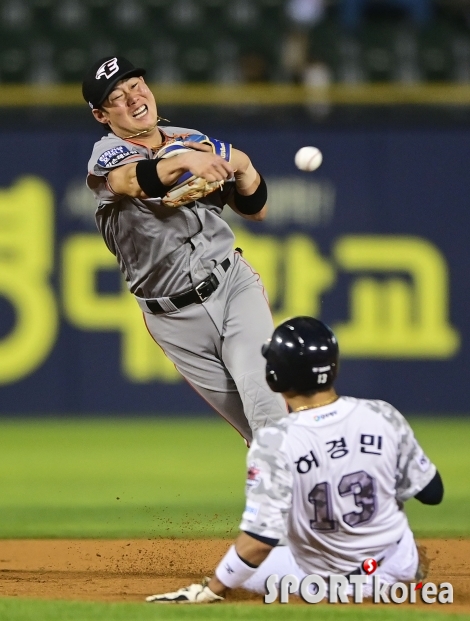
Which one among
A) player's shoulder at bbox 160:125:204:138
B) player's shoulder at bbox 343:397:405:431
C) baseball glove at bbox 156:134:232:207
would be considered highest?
player's shoulder at bbox 160:125:204:138

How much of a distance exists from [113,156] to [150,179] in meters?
0.28

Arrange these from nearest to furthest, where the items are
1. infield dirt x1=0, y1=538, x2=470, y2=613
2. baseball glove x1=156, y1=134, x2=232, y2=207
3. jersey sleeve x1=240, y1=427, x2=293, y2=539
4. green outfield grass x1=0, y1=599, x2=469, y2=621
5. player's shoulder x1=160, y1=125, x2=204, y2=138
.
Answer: jersey sleeve x1=240, y1=427, x2=293, y2=539 → green outfield grass x1=0, y1=599, x2=469, y2=621 → infield dirt x1=0, y1=538, x2=470, y2=613 → baseball glove x1=156, y1=134, x2=232, y2=207 → player's shoulder x1=160, y1=125, x2=204, y2=138

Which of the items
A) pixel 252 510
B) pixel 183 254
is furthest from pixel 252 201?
pixel 252 510

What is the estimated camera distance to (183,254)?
5.03m

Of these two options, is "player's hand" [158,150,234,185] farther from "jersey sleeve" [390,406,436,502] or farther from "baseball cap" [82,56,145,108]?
"jersey sleeve" [390,406,436,502]

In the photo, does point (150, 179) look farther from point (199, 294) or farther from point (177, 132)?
point (177, 132)

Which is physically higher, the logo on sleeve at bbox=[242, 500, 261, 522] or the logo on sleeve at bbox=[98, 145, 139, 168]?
the logo on sleeve at bbox=[98, 145, 139, 168]

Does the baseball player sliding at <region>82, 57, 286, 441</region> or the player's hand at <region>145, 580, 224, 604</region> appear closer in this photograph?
the player's hand at <region>145, 580, 224, 604</region>

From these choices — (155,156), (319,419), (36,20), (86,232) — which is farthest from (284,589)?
(36,20)

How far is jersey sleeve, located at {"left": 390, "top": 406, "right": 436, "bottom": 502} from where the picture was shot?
152 inches

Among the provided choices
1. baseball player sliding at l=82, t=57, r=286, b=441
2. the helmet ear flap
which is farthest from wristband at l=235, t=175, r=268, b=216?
the helmet ear flap

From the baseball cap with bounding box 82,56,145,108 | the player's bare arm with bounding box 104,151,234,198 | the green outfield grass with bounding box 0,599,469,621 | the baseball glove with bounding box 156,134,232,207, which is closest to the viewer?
the green outfield grass with bounding box 0,599,469,621

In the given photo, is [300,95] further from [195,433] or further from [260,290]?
[260,290]

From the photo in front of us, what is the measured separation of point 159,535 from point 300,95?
601cm
